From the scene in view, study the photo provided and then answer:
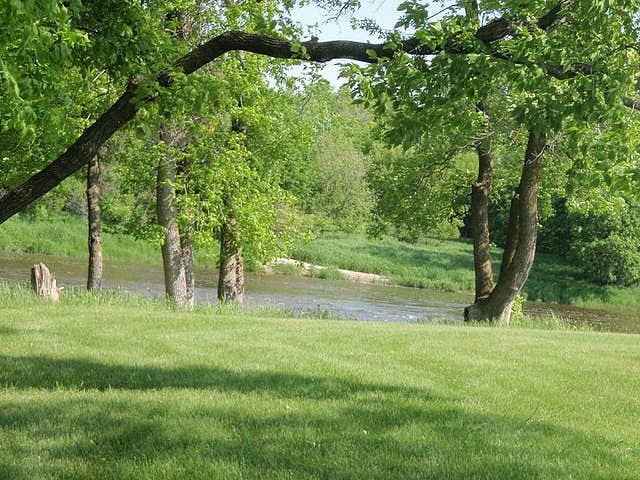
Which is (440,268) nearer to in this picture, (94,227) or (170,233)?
(94,227)

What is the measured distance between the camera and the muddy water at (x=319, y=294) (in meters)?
28.0

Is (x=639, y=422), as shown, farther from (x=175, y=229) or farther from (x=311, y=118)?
(x=311, y=118)

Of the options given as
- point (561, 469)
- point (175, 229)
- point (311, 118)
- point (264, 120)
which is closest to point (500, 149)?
point (311, 118)

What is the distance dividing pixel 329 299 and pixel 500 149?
12172mm

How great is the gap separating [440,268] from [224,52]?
40.4 m

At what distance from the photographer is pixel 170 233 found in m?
18.3

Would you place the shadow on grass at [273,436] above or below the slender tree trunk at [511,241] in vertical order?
below

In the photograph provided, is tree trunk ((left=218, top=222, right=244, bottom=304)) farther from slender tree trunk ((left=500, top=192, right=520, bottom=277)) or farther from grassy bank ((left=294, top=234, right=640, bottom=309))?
grassy bank ((left=294, top=234, right=640, bottom=309))

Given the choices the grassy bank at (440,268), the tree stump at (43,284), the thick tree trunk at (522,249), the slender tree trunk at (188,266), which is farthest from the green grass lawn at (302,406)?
the grassy bank at (440,268)

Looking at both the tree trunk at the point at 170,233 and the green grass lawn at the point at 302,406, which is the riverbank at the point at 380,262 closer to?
the tree trunk at the point at 170,233

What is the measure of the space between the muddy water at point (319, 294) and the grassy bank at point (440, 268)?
3174 mm

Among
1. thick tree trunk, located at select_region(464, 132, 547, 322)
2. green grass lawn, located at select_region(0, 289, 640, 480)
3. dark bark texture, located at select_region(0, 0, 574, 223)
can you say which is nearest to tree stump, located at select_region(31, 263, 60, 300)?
green grass lawn, located at select_region(0, 289, 640, 480)

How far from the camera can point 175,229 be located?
18.4 meters

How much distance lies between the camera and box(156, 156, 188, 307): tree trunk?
57.7ft
